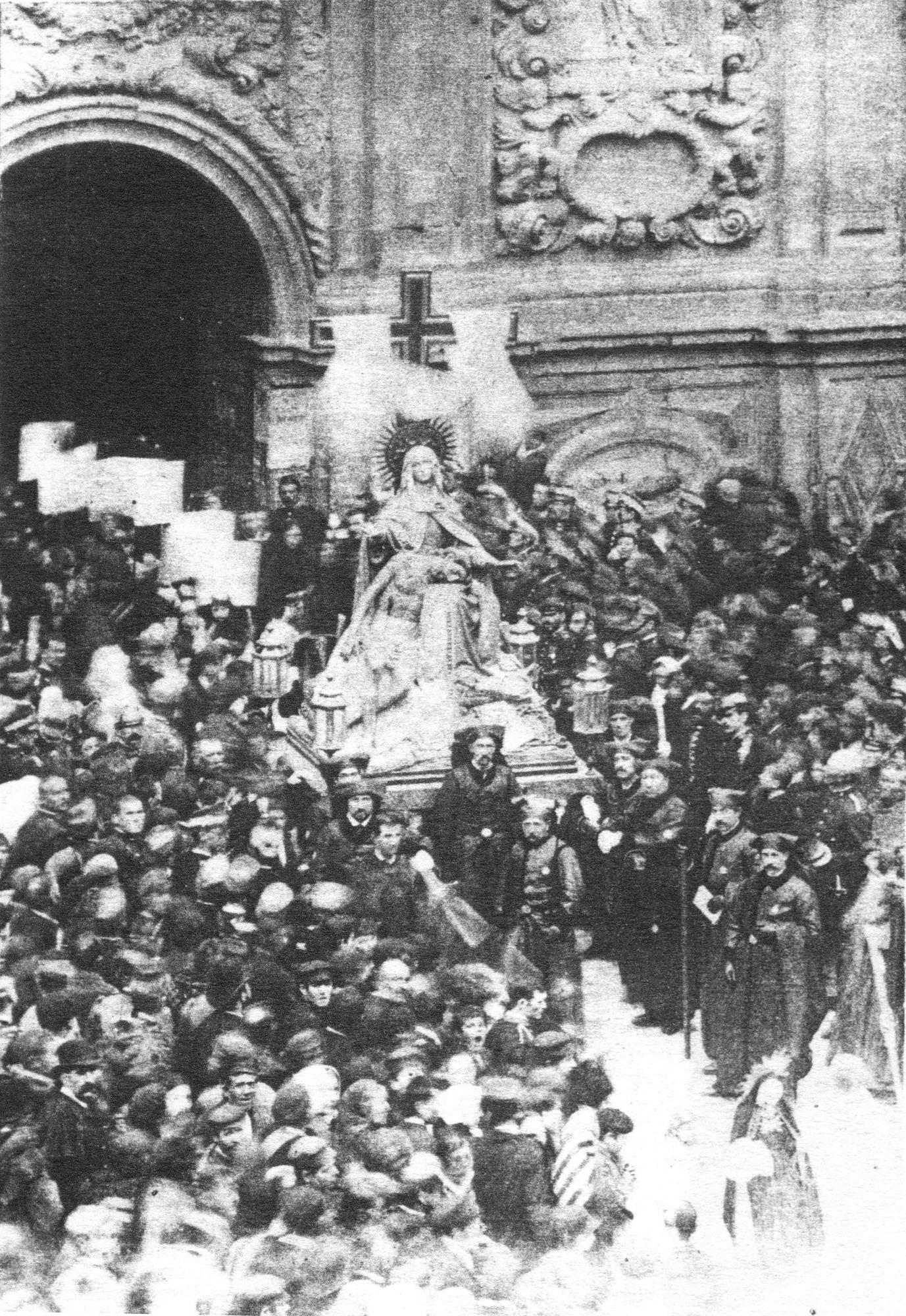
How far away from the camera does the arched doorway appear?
37.5 ft

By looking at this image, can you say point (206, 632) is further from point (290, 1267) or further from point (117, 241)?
point (290, 1267)

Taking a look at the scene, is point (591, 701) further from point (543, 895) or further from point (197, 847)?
point (197, 847)

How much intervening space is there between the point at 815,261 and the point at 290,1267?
214 inches

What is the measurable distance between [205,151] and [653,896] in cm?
423

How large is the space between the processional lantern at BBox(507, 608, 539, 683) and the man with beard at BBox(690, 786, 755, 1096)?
1074 mm

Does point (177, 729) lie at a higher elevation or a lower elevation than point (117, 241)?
lower

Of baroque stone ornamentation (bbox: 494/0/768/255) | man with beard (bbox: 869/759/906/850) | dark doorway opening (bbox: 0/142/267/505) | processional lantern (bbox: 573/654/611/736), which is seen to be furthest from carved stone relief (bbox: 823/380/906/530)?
dark doorway opening (bbox: 0/142/267/505)

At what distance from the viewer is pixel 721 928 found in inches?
446

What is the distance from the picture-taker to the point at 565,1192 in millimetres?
11133

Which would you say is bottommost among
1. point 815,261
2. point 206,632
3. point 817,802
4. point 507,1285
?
point 507,1285

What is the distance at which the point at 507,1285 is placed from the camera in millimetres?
11047

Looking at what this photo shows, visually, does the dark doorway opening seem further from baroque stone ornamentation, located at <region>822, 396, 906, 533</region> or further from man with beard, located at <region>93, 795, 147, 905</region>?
baroque stone ornamentation, located at <region>822, 396, 906, 533</region>

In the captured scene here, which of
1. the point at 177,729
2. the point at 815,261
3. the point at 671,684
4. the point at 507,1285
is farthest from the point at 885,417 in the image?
the point at 507,1285

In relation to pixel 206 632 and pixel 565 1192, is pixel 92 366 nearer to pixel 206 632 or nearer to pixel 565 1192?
pixel 206 632
